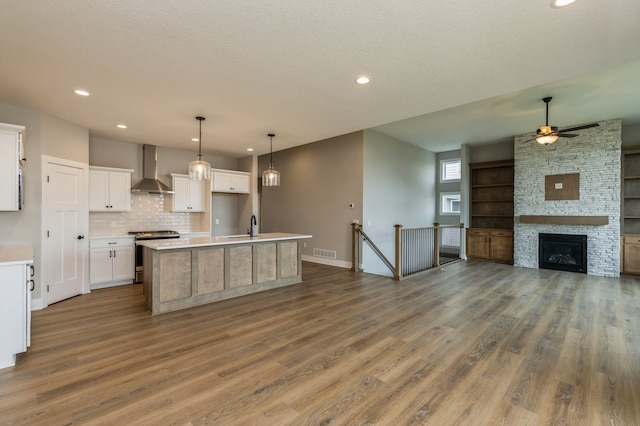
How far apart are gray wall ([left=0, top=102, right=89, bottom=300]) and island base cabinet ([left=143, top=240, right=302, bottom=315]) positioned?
4.68ft

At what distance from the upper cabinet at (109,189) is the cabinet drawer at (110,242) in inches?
26.9

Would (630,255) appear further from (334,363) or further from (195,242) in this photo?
(195,242)

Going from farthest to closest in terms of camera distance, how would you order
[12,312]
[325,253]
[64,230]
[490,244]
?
[490,244] → [325,253] → [64,230] → [12,312]

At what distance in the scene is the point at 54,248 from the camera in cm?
437

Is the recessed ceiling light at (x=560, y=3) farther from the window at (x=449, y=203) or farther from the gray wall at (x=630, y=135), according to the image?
the window at (x=449, y=203)

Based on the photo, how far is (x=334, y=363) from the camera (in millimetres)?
2650

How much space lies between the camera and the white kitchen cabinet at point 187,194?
6703 millimetres

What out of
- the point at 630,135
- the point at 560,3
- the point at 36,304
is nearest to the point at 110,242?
the point at 36,304

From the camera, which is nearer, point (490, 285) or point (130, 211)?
point (490, 285)

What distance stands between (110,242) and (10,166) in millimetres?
2337

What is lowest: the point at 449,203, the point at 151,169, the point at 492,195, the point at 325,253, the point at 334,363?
the point at 334,363

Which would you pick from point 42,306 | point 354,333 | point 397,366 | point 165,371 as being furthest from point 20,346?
point 397,366

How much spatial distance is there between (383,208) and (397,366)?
4.79 m

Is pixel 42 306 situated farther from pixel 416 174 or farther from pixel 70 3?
pixel 416 174
